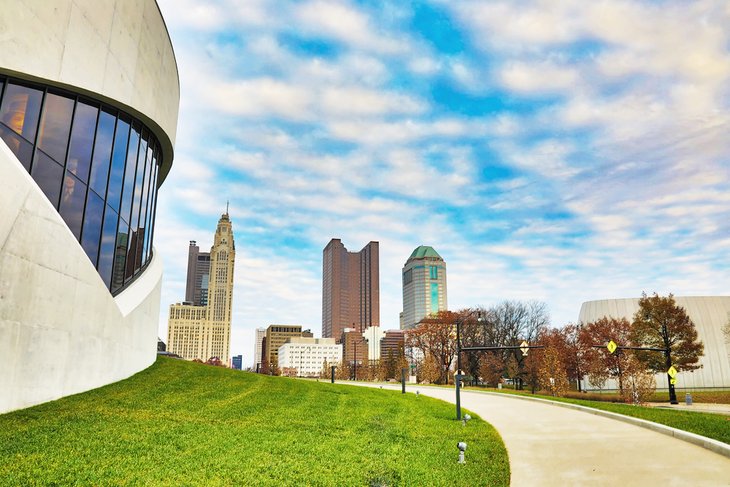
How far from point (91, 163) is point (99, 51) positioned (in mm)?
4070

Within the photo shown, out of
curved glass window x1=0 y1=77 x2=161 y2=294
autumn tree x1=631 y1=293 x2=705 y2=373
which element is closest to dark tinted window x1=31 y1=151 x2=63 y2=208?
curved glass window x1=0 y1=77 x2=161 y2=294

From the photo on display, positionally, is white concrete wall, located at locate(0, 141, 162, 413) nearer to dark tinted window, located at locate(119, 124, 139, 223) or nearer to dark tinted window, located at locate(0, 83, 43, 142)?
dark tinted window, located at locate(0, 83, 43, 142)

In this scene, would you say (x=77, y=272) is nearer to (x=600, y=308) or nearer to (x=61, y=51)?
(x=61, y=51)

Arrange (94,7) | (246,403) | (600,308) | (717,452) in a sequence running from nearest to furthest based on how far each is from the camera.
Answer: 1. (717,452)
2. (94,7)
3. (246,403)
4. (600,308)

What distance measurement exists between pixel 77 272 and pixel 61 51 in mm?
7098

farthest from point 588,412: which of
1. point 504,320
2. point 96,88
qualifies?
point 504,320

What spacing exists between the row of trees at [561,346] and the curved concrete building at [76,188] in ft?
99.8

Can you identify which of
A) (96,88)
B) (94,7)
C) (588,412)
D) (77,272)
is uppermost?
(94,7)

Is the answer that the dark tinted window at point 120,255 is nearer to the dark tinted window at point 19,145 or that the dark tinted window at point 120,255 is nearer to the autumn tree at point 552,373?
the dark tinted window at point 19,145

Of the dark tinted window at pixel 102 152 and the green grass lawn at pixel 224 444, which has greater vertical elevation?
the dark tinted window at pixel 102 152

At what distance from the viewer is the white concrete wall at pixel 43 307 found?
12141 millimetres

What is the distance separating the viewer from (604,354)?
54.9 meters

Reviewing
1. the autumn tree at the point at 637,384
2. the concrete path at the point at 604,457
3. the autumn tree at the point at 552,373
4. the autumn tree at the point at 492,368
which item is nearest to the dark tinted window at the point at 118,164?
the concrete path at the point at 604,457

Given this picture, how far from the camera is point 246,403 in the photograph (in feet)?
60.3
